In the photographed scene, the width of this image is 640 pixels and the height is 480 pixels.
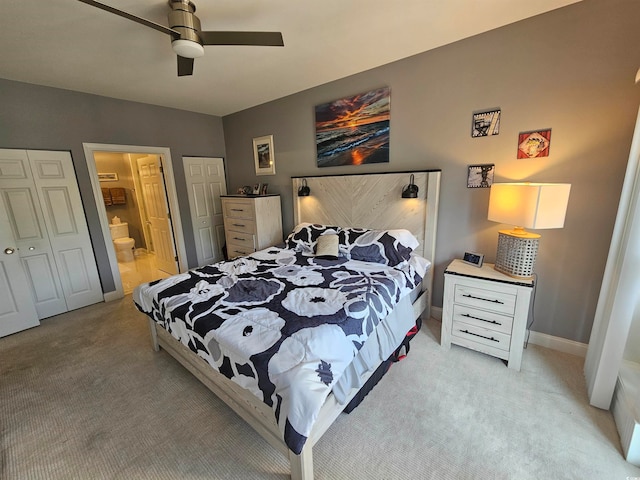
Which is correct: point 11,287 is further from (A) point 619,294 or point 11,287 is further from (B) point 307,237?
(A) point 619,294

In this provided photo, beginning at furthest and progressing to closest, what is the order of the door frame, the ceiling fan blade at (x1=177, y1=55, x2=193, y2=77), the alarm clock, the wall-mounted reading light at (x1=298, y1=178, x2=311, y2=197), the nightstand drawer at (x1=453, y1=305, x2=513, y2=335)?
1. the wall-mounted reading light at (x1=298, y1=178, x2=311, y2=197)
2. the door frame
3. the alarm clock
4. the nightstand drawer at (x1=453, y1=305, x2=513, y2=335)
5. the ceiling fan blade at (x1=177, y1=55, x2=193, y2=77)

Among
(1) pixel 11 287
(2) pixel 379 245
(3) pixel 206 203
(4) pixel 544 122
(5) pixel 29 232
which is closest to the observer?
(4) pixel 544 122

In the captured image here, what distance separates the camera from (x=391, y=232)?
8.75ft

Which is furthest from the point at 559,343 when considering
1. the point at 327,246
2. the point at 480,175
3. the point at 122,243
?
the point at 122,243

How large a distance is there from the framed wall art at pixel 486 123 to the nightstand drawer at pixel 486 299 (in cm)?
137

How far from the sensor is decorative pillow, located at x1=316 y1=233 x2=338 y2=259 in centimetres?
272

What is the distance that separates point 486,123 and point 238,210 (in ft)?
10.3

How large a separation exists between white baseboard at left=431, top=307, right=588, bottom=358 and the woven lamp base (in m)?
0.73

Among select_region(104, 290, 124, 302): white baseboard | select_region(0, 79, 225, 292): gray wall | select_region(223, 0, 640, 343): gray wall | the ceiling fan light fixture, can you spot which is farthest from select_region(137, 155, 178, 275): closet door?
select_region(223, 0, 640, 343): gray wall

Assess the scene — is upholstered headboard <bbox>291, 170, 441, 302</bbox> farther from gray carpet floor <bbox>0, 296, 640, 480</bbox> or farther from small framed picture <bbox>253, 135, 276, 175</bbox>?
gray carpet floor <bbox>0, 296, 640, 480</bbox>

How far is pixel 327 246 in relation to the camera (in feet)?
9.10

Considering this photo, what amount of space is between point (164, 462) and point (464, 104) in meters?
3.41

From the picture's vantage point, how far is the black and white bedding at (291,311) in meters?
1.22

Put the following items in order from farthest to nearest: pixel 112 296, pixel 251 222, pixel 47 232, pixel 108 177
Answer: pixel 108 177 < pixel 251 222 < pixel 112 296 < pixel 47 232
